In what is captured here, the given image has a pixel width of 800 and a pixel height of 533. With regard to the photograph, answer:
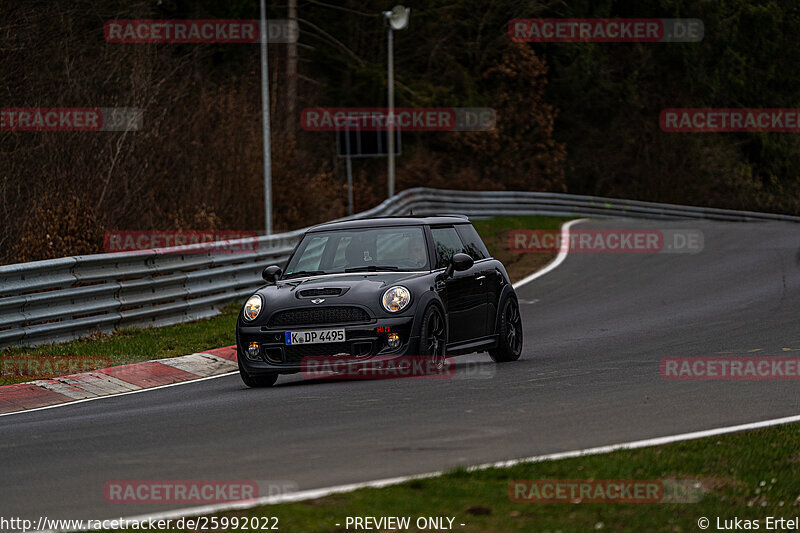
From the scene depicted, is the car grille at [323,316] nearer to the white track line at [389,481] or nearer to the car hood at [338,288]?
the car hood at [338,288]

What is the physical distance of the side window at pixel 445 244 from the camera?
1298cm

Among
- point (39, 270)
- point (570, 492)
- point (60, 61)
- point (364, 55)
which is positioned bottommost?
point (570, 492)

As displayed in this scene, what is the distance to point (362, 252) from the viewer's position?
1280cm

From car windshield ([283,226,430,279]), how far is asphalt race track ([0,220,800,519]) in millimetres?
1144

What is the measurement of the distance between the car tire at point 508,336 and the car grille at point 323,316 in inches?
90.8

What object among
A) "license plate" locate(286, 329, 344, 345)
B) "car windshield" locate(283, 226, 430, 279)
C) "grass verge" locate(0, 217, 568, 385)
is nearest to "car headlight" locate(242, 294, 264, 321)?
"license plate" locate(286, 329, 344, 345)

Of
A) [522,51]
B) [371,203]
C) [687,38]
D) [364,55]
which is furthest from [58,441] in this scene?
[687,38]

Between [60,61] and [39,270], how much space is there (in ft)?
56.6

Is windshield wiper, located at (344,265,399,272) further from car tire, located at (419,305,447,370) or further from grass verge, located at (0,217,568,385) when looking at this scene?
grass verge, located at (0,217,568,385)

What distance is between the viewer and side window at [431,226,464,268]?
1298cm

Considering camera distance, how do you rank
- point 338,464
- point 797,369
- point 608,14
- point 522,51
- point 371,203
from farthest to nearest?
point 608,14 < point 522,51 < point 371,203 < point 797,369 < point 338,464

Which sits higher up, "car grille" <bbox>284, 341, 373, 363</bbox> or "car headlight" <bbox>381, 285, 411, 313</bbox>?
"car headlight" <bbox>381, 285, 411, 313</bbox>

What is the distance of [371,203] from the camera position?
43875mm

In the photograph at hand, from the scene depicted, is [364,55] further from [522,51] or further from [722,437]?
[722,437]
